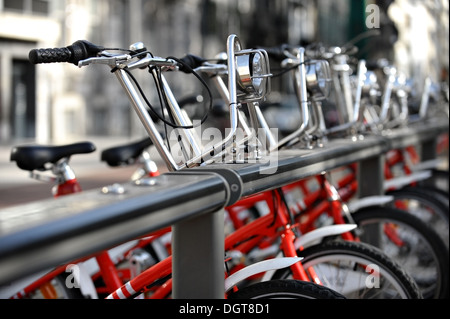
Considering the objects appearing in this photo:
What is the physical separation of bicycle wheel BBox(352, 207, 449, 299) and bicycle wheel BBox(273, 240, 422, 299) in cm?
59

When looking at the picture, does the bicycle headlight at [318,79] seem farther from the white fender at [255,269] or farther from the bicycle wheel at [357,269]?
the white fender at [255,269]

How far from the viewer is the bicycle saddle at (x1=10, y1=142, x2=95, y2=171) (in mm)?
2885

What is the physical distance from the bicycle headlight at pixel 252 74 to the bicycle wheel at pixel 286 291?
23.5 inches

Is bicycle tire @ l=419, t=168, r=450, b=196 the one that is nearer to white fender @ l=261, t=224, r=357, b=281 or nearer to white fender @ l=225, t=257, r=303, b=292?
white fender @ l=261, t=224, r=357, b=281

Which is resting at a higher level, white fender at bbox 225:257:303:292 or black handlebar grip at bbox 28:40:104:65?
black handlebar grip at bbox 28:40:104:65

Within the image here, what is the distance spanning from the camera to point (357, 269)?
242 centimetres

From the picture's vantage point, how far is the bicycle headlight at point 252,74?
2.11m

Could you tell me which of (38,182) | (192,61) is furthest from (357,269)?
(38,182)

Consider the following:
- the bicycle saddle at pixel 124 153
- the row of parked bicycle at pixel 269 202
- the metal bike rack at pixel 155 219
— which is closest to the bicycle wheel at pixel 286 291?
the row of parked bicycle at pixel 269 202

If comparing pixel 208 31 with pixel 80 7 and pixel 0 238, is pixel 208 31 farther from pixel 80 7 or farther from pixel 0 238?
pixel 0 238

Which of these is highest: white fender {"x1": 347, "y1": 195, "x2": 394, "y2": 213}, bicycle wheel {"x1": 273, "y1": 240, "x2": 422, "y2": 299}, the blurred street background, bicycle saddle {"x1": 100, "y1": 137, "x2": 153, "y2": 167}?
the blurred street background

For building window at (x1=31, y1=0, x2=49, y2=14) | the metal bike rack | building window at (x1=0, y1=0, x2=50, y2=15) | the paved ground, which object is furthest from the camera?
building window at (x1=31, y1=0, x2=49, y2=14)

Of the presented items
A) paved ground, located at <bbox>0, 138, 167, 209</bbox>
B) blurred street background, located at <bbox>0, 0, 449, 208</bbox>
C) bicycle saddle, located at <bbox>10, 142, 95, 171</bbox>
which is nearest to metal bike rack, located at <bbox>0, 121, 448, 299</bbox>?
bicycle saddle, located at <bbox>10, 142, 95, 171</bbox>

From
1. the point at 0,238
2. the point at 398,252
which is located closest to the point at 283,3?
the point at 398,252
